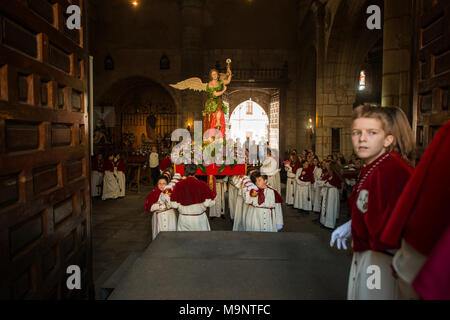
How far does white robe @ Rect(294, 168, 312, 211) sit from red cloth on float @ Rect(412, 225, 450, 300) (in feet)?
27.9

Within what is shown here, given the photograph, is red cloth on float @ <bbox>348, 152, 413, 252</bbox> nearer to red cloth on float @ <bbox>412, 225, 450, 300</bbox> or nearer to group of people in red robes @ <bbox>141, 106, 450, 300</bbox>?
group of people in red robes @ <bbox>141, 106, 450, 300</bbox>

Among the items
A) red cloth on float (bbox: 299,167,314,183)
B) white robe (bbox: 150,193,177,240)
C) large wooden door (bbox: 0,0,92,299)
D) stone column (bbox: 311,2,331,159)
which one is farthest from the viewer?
stone column (bbox: 311,2,331,159)

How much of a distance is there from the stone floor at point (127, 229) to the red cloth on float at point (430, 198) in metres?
2.18

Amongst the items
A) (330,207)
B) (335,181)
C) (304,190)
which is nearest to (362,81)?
(304,190)

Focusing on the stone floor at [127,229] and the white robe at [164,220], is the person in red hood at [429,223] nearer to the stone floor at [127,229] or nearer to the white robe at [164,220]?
the stone floor at [127,229]

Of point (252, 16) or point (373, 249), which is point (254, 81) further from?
point (373, 249)

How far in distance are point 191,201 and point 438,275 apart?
4.38 metres

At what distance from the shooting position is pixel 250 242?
12.9ft

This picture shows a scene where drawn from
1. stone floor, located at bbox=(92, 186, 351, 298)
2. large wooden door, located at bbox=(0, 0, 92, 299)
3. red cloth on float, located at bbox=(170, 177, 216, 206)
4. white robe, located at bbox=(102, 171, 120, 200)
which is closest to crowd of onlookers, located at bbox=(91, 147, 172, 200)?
white robe, located at bbox=(102, 171, 120, 200)

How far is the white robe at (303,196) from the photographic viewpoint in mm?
9472

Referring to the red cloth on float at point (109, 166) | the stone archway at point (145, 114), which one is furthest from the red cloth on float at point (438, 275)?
the stone archway at point (145, 114)

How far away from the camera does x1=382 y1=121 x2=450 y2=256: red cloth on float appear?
1211 mm

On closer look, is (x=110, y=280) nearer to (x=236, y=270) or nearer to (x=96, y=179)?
(x=236, y=270)
